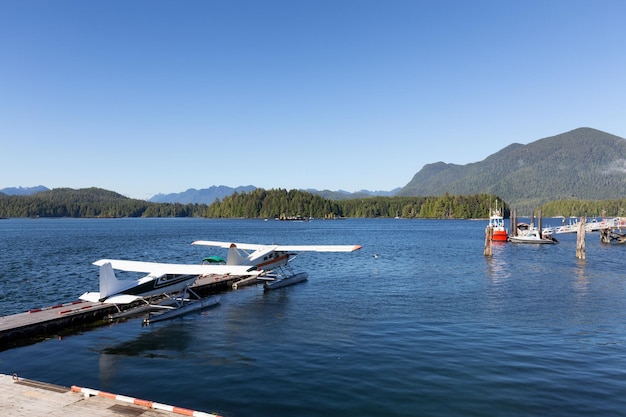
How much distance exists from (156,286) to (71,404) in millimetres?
13197

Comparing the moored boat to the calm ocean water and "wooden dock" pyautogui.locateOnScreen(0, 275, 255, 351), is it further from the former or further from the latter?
"wooden dock" pyautogui.locateOnScreen(0, 275, 255, 351)

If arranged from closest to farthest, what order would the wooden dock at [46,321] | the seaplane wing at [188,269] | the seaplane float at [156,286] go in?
the wooden dock at [46,321], the seaplane float at [156,286], the seaplane wing at [188,269]

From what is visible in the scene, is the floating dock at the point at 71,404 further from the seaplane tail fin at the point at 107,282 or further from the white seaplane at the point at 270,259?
the white seaplane at the point at 270,259

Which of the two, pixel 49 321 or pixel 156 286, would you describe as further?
pixel 156 286

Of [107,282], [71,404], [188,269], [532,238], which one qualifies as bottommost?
[71,404]

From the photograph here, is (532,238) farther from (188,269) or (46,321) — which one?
(46,321)

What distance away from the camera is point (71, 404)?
10.9 meters

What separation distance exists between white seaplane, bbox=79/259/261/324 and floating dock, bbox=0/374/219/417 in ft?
30.3

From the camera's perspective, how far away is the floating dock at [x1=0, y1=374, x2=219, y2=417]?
1027 centimetres

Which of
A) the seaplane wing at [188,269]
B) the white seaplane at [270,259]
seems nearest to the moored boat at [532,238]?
the white seaplane at [270,259]

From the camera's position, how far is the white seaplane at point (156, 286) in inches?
834

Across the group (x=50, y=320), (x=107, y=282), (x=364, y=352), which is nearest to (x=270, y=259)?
(x=107, y=282)

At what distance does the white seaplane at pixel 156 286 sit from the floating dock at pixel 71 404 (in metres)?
9.24

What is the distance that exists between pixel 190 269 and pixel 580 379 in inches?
742
